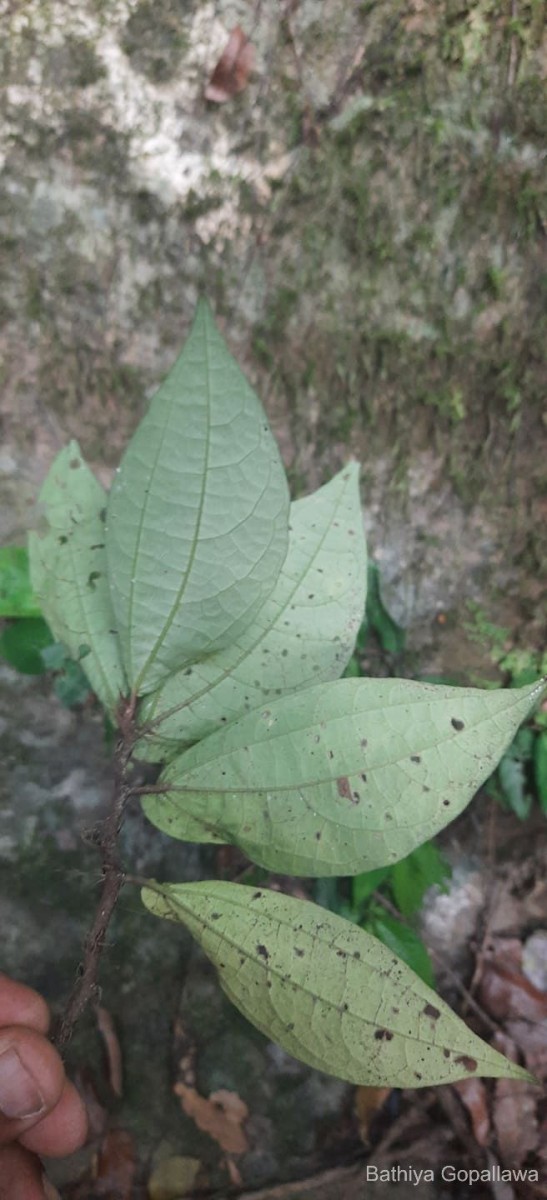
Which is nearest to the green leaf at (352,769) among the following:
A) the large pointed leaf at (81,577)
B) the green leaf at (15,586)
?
the large pointed leaf at (81,577)

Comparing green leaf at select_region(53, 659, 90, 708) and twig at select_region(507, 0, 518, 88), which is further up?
twig at select_region(507, 0, 518, 88)

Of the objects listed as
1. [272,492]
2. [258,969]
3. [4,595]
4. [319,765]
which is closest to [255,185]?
[4,595]

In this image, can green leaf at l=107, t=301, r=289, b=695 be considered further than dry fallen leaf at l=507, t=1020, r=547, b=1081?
No

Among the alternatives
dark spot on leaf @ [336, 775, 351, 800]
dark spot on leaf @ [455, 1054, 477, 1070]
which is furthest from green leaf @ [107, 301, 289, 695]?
dark spot on leaf @ [455, 1054, 477, 1070]

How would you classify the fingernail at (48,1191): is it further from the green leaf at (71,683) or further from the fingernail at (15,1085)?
the green leaf at (71,683)

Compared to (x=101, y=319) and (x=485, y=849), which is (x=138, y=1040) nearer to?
(x=485, y=849)

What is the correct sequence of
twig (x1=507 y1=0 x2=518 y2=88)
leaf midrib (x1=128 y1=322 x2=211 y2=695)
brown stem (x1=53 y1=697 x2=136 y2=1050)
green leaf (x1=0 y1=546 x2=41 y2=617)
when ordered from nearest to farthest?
1. leaf midrib (x1=128 y1=322 x2=211 y2=695)
2. brown stem (x1=53 y1=697 x2=136 y2=1050)
3. green leaf (x1=0 y1=546 x2=41 y2=617)
4. twig (x1=507 y1=0 x2=518 y2=88)

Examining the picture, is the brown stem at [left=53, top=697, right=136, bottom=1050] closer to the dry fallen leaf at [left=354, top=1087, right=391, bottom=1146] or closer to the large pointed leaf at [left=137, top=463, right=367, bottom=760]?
the large pointed leaf at [left=137, top=463, right=367, bottom=760]
